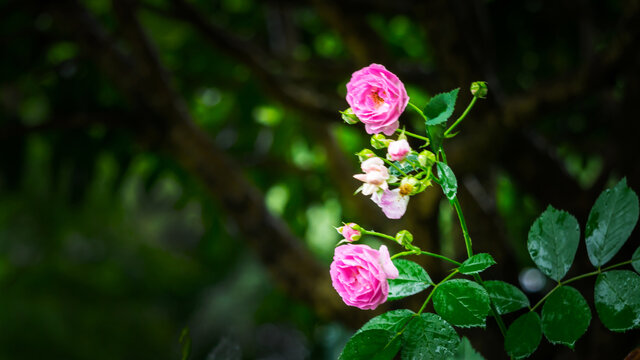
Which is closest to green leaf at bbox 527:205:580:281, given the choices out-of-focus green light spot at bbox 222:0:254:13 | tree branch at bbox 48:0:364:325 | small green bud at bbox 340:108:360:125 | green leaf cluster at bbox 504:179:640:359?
green leaf cluster at bbox 504:179:640:359

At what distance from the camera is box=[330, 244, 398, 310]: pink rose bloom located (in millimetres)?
245

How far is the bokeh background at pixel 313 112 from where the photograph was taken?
892mm

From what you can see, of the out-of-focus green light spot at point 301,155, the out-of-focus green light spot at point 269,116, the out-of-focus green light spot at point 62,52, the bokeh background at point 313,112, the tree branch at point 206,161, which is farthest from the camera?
the out-of-focus green light spot at point 301,155


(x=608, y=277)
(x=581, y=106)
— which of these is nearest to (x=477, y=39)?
(x=581, y=106)

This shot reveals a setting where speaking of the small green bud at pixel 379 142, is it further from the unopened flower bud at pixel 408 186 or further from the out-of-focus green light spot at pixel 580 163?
the out-of-focus green light spot at pixel 580 163

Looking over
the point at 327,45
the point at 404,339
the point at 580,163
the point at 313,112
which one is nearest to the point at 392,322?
the point at 404,339

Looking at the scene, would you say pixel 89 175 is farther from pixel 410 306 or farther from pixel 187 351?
pixel 187 351

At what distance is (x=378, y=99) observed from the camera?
0.88 feet

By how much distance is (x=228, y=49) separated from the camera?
45.9 inches

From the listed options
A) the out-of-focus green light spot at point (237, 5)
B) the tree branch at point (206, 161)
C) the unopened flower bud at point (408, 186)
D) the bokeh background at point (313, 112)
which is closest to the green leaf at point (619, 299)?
the unopened flower bud at point (408, 186)

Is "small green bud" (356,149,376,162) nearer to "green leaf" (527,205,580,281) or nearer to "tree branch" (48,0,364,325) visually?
"green leaf" (527,205,580,281)

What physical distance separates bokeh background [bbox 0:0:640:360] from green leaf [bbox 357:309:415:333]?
0.11 m

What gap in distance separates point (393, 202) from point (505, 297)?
0.25 ft

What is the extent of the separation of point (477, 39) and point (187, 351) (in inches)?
32.2
